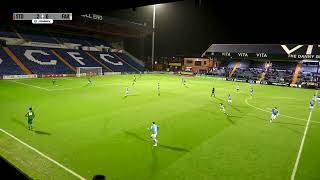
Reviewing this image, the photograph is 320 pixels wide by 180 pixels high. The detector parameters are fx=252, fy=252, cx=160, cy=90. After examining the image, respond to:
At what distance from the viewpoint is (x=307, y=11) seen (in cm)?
4419

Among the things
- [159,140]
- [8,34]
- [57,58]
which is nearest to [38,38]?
[8,34]

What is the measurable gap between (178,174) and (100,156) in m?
3.93

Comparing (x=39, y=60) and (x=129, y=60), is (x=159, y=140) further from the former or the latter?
(x=129, y=60)

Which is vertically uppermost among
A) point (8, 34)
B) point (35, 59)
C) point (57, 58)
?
point (8, 34)

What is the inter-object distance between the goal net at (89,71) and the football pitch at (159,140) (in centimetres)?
2737

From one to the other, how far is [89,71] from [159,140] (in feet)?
140

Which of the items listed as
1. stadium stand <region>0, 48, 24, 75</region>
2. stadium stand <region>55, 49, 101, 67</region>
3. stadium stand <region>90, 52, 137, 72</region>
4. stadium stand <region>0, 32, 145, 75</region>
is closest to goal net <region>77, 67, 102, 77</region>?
stadium stand <region>0, 32, 145, 75</region>

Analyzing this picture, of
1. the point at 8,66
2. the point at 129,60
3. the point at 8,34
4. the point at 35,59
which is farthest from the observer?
the point at 129,60

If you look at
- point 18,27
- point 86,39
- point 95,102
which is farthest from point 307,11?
point 18,27

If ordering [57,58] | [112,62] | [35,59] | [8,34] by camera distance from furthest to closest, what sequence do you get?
[112,62]
[57,58]
[8,34]
[35,59]

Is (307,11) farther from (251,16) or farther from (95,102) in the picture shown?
(95,102)

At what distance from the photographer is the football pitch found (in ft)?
35.0

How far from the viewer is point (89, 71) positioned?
53.7 meters

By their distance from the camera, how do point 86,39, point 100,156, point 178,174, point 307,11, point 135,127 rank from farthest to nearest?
point 86,39, point 307,11, point 135,127, point 100,156, point 178,174
